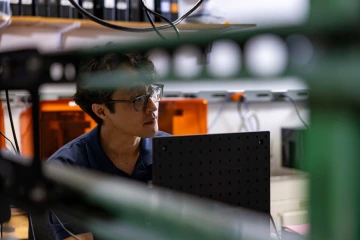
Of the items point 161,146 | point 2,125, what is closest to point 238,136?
point 161,146

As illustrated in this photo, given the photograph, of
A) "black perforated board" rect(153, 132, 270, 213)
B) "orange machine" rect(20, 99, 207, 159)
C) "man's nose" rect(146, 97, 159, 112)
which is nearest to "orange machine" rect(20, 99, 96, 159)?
"orange machine" rect(20, 99, 207, 159)

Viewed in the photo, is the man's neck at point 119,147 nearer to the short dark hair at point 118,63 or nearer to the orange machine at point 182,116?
the orange machine at point 182,116

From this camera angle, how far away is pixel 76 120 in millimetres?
2174

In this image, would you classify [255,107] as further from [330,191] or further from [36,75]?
[330,191]

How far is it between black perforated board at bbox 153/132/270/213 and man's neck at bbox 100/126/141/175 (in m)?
0.57

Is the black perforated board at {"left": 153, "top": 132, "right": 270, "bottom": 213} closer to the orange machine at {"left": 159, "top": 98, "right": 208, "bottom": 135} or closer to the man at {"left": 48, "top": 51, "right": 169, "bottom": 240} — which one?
the man at {"left": 48, "top": 51, "right": 169, "bottom": 240}

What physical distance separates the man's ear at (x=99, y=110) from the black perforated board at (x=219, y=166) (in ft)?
1.98

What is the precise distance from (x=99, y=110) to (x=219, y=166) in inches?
26.9

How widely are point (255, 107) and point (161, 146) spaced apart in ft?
7.00

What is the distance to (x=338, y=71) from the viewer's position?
27 centimetres

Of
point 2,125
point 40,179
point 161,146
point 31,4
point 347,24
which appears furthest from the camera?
point 31,4

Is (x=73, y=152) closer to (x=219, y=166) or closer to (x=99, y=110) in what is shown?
(x=99, y=110)

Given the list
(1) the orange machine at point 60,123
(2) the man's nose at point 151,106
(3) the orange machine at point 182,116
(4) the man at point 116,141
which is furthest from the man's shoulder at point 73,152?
(3) the orange machine at point 182,116

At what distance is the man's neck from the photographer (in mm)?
1645
